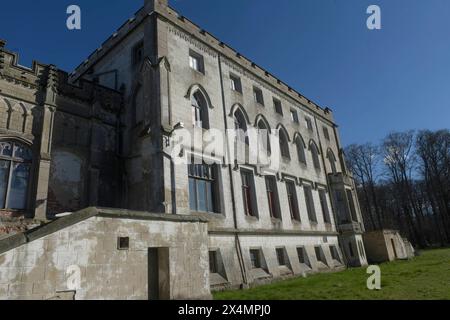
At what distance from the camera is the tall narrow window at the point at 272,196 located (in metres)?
17.3

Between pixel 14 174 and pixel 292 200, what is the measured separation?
15.0m

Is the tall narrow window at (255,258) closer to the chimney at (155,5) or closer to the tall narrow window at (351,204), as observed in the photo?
the chimney at (155,5)

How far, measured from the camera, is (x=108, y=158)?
14.0 meters

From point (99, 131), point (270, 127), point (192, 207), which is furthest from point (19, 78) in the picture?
point (270, 127)

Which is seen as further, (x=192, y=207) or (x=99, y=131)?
(x=99, y=131)

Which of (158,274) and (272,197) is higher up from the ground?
(272,197)

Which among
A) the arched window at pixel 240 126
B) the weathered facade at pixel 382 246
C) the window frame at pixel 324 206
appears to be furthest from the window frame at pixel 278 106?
the weathered facade at pixel 382 246

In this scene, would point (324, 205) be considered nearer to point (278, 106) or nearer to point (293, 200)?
point (293, 200)

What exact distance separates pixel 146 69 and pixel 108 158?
4481 mm

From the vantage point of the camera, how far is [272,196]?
58.2ft

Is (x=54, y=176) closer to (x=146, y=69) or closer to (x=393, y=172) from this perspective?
(x=146, y=69)

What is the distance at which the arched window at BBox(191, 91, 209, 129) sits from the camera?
14776 mm

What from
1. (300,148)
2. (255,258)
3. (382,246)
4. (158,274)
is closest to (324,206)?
(300,148)

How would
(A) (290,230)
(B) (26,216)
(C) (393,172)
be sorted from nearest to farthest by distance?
1. (B) (26,216)
2. (A) (290,230)
3. (C) (393,172)
